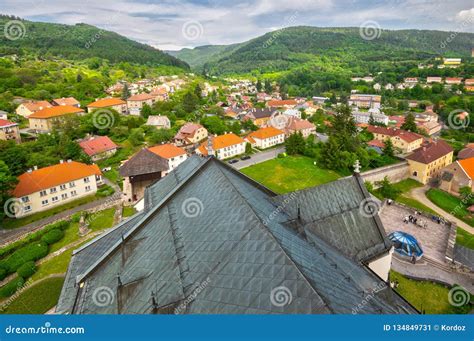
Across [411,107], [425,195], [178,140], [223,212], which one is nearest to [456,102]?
[411,107]

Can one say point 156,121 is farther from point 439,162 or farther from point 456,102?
point 456,102

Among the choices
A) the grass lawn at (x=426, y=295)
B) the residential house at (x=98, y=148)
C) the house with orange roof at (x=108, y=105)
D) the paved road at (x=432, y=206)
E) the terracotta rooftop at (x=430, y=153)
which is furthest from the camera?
the house with orange roof at (x=108, y=105)

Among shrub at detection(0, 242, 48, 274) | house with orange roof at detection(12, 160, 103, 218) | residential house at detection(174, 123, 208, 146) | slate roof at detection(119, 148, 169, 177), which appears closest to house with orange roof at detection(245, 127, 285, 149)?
residential house at detection(174, 123, 208, 146)

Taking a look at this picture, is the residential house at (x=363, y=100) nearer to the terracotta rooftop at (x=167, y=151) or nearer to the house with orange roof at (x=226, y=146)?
the house with orange roof at (x=226, y=146)

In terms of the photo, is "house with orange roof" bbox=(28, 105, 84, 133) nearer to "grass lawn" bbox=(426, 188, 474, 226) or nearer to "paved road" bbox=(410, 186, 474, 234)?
"paved road" bbox=(410, 186, 474, 234)

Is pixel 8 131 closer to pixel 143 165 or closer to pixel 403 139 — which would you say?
pixel 143 165

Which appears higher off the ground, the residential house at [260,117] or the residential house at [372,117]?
the residential house at [260,117]

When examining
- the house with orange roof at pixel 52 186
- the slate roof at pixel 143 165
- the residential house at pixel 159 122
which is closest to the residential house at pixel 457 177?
the slate roof at pixel 143 165

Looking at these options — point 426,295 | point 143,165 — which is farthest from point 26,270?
point 426,295
